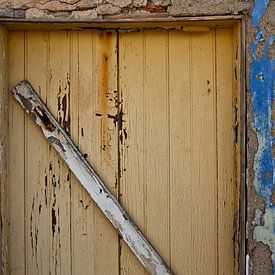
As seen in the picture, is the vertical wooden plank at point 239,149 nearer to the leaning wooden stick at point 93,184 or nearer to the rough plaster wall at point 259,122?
the rough plaster wall at point 259,122

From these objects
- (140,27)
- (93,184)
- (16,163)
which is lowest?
(93,184)

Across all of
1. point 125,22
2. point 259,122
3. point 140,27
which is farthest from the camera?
point 140,27

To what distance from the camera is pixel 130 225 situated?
2709mm

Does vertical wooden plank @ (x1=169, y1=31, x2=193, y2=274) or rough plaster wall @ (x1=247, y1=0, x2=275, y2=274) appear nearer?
rough plaster wall @ (x1=247, y1=0, x2=275, y2=274)

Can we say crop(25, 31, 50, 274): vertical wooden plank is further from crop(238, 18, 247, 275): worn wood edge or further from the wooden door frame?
crop(238, 18, 247, 275): worn wood edge

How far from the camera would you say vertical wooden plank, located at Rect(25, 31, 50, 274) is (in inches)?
109

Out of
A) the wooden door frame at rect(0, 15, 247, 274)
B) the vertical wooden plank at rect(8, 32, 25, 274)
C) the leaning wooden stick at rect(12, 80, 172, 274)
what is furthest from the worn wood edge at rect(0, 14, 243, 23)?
the leaning wooden stick at rect(12, 80, 172, 274)

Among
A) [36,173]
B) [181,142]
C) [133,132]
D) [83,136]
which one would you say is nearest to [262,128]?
[181,142]

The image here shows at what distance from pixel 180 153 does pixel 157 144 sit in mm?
124

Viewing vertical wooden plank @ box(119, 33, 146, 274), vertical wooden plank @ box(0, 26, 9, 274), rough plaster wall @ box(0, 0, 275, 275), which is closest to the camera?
rough plaster wall @ box(0, 0, 275, 275)

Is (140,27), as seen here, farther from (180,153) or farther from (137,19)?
(180,153)

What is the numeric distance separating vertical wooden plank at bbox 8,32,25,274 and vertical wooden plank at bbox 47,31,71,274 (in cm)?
15

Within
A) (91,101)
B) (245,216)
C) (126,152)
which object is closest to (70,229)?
(126,152)

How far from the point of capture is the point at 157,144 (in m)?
2.75
